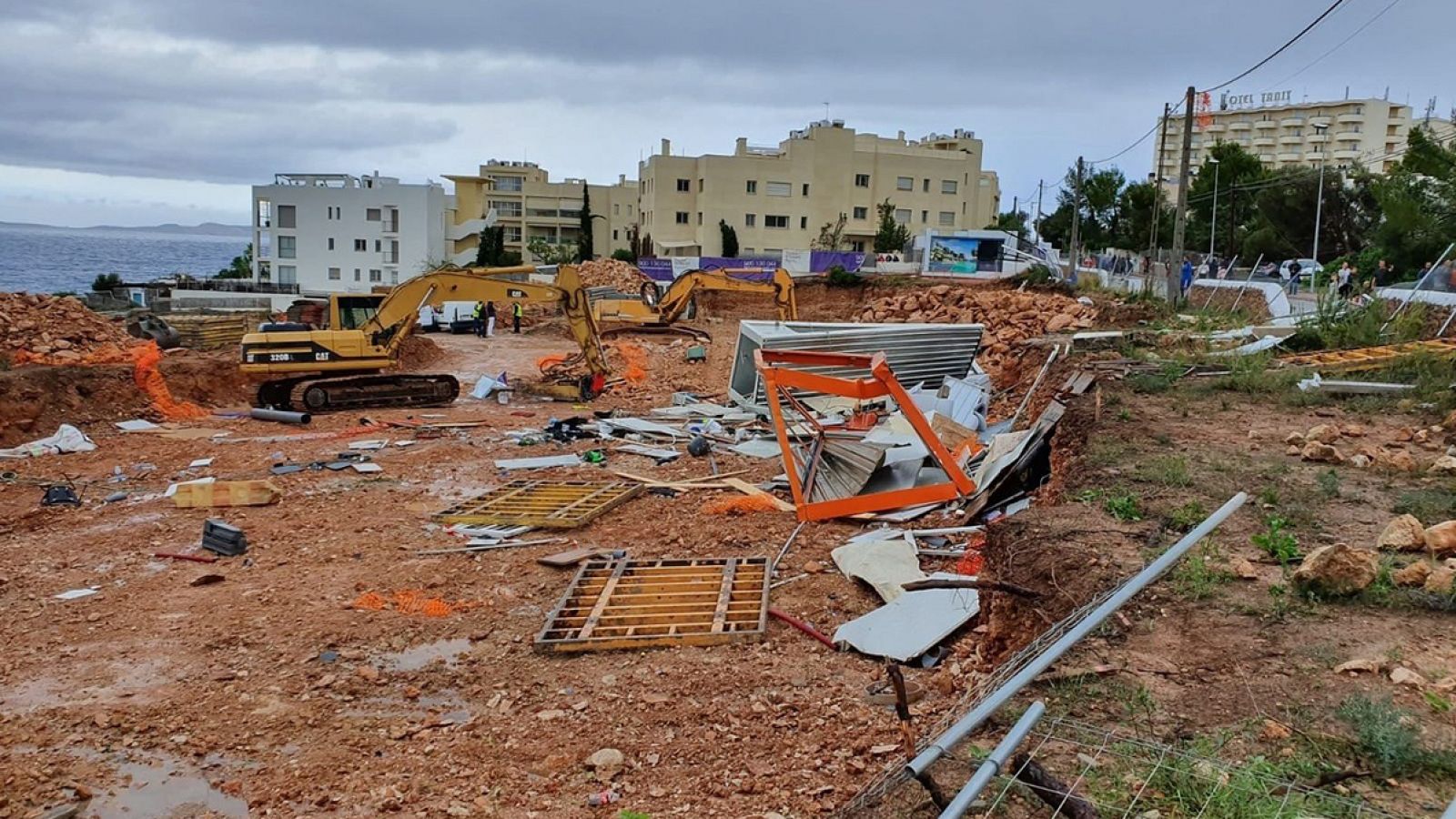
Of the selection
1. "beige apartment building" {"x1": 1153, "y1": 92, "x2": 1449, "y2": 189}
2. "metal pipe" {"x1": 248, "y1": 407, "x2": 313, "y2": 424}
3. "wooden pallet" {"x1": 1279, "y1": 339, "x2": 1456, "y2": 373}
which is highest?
"beige apartment building" {"x1": 1153, "y1": 92, "x2": 1449, "y2": 189}

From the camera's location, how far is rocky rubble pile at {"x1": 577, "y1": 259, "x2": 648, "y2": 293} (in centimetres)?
3928

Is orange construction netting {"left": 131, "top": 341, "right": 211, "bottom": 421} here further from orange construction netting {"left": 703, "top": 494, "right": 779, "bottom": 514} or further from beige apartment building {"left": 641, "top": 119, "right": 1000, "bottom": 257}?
beige apartment building {"left": 641, "top": 119, "right": 1000, "bottom": 257}

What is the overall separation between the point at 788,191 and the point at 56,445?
154 feet

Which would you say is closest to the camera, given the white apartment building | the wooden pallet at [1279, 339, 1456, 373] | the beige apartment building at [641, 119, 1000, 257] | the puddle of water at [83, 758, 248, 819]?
the puddle of water at [83, 758, 248, 819]

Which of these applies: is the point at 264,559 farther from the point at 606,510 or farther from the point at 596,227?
the point at 596,227

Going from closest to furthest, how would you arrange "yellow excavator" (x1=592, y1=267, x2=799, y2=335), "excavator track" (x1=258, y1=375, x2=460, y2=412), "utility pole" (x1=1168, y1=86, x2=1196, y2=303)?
1. "excavator track" (x1=258, y1=375, x2=460, y2=412)
2. "utility pole" (x1=1168, y1=86, x2=1196, y2=303)
3. "yellow excavator" (x1=592, y1=267, x2=799, y2=335)

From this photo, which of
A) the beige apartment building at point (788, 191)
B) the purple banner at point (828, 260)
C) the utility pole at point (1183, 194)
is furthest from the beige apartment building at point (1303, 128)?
the utility pole at point (1183, 194)

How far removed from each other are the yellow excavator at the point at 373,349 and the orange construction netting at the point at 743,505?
8.94 meters

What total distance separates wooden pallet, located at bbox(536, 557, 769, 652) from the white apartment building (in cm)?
5766

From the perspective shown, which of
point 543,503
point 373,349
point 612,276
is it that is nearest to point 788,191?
point 612,276

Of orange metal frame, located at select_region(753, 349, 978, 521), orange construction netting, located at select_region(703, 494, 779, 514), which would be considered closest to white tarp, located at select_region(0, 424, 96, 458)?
orange construction netting, located at select_region(703, 494, 779, 514)

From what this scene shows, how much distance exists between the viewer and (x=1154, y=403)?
11.5 meters

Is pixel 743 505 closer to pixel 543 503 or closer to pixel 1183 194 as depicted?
pixel 543 503

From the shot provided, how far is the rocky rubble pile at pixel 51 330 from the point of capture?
17969mm
